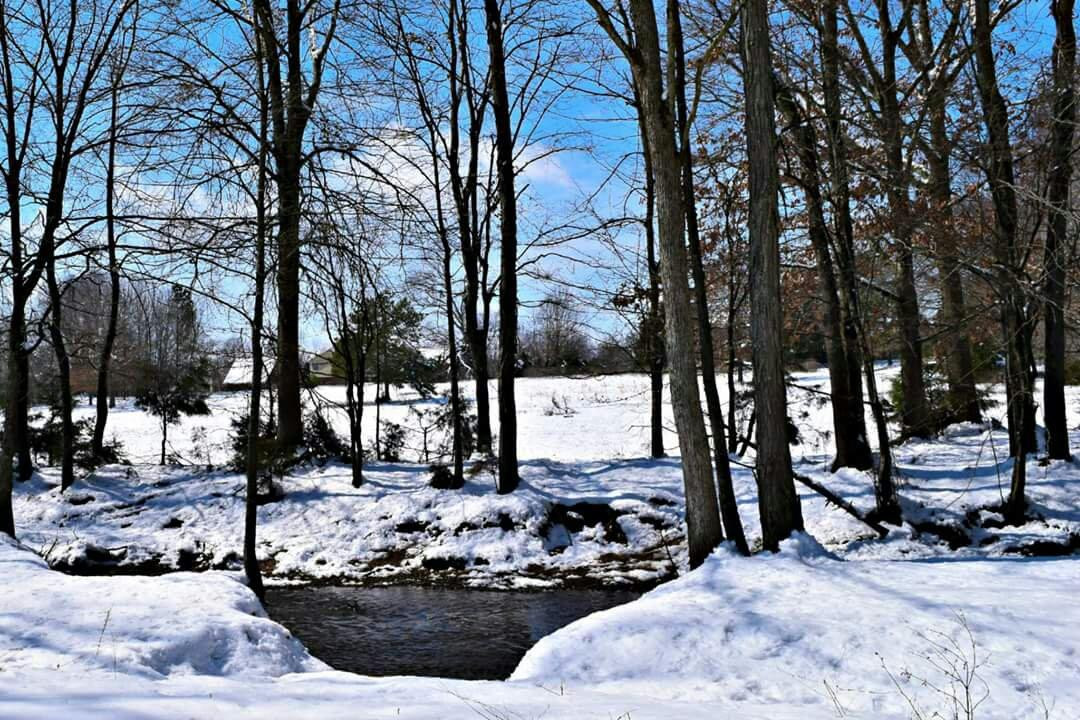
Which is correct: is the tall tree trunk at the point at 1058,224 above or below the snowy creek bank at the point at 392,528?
above

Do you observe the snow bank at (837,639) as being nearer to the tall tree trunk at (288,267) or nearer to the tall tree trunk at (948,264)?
the tall tree trunk at (948,264)

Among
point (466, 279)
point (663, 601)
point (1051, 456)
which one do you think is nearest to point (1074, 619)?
point (663, 601)

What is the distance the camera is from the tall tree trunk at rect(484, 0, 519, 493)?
43.5ft

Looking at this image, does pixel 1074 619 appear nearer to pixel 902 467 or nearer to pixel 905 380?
pixel 902 467

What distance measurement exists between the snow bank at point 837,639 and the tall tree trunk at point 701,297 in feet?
3.88

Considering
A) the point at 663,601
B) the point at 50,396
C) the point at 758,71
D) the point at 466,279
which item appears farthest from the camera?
the point at 50,396

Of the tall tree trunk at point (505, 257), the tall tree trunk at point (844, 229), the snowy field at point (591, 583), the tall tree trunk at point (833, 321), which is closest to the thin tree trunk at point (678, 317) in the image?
the snowy field at point (591, 583)

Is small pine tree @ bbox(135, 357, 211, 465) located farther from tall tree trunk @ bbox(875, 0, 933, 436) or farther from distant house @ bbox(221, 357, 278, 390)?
tall tree trunk @ bbox(875, 0, 933, 436)

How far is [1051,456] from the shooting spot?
1155cm

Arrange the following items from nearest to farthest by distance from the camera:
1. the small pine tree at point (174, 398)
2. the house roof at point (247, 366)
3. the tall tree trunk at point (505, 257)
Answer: the house roof at point (247, 366) → the tall tree trunk at point (505, 257) → the small pine tree at point (174, 398)

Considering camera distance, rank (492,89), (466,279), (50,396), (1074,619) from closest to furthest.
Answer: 1. (1074,619)
2. (492,89)
3. (466,279)
4. (50,396)

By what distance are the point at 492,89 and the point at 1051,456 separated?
1037 centimetres

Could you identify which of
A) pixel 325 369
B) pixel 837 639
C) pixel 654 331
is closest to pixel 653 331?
pixel 654 331

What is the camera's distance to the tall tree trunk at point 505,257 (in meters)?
13.3
